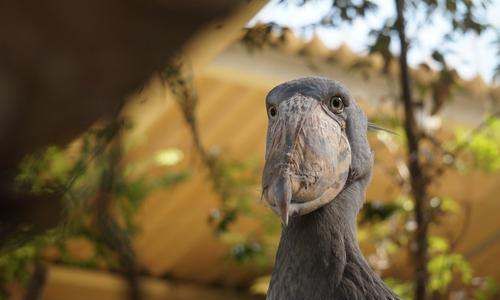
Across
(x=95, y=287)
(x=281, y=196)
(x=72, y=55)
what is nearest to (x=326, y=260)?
(x=281, y=196)

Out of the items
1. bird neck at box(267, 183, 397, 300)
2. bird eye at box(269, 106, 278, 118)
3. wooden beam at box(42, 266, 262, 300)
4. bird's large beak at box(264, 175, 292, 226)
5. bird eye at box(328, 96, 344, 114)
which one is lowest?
bird's large beak at box(264, 175, 292, 226)

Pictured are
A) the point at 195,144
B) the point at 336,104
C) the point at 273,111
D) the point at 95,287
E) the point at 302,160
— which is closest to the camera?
the point at 302,160

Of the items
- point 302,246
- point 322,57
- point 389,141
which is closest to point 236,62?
point 322,57

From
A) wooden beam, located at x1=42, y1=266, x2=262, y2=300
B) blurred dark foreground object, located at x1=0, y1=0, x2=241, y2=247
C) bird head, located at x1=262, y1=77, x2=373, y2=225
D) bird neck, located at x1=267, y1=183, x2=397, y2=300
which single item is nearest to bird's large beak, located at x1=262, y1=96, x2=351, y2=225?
bird head, located at x1=262, y1=77, x2=373, y2=225

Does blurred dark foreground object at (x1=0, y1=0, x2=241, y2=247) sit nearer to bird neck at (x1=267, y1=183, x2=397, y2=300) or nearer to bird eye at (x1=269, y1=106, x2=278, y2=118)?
bird eye at (x1=269, y1=106, x2=278, y2=118)

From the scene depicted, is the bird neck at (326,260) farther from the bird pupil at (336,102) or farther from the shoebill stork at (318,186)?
the bird pupil at (336,102)

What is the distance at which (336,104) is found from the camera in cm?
238

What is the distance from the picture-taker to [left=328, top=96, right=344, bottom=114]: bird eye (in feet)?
7.75

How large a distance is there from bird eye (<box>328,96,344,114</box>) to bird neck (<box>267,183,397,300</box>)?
0.25 m

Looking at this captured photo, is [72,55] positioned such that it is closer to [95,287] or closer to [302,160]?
[302,160]

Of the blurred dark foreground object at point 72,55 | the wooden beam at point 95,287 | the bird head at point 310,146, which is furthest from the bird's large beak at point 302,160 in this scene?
the wooden beam at point 95,287

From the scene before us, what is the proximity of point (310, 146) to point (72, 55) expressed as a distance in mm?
1580

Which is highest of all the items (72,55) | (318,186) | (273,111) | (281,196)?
(273,111)

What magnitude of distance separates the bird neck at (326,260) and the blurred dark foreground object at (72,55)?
6.18 feet
